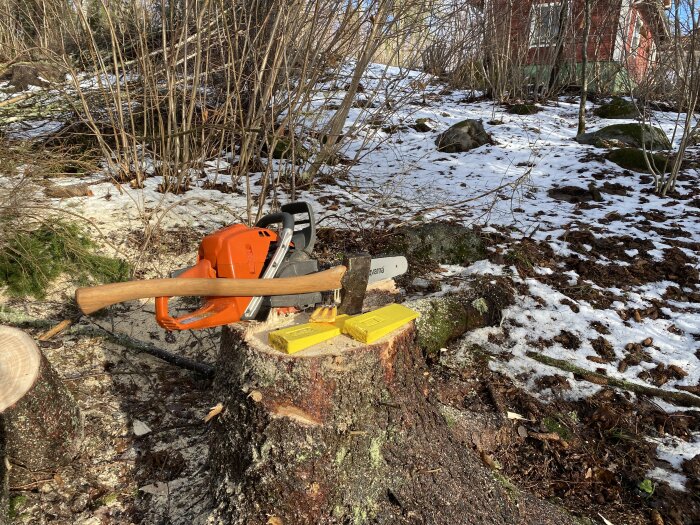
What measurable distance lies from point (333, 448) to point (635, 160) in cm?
653

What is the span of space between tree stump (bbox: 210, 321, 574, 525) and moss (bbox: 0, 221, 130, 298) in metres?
1.93

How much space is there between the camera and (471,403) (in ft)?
8.00

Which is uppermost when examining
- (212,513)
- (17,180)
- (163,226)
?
(17,180)

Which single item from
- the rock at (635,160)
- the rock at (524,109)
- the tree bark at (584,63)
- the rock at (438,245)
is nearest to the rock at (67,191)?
the rock at (438,245)

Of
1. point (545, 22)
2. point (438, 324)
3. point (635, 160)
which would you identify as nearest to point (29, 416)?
point (438, 324)

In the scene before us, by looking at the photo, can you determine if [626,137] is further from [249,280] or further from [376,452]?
[249,280]

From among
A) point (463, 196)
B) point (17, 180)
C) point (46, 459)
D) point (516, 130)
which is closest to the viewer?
point (46, 459)

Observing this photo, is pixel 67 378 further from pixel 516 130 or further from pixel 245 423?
pixel 516 130

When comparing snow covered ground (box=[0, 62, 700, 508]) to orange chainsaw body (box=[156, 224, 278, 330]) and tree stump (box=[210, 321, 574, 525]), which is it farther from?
orange chainsaw body (box=[156, 224, 278, 330])

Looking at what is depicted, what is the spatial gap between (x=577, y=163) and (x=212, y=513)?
677cm

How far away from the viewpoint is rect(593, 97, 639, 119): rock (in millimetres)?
9094

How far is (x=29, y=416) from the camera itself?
187 cm

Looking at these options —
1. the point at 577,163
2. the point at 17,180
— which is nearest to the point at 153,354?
the point at 17,180

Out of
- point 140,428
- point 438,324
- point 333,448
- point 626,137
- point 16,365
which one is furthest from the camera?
point 626,137
